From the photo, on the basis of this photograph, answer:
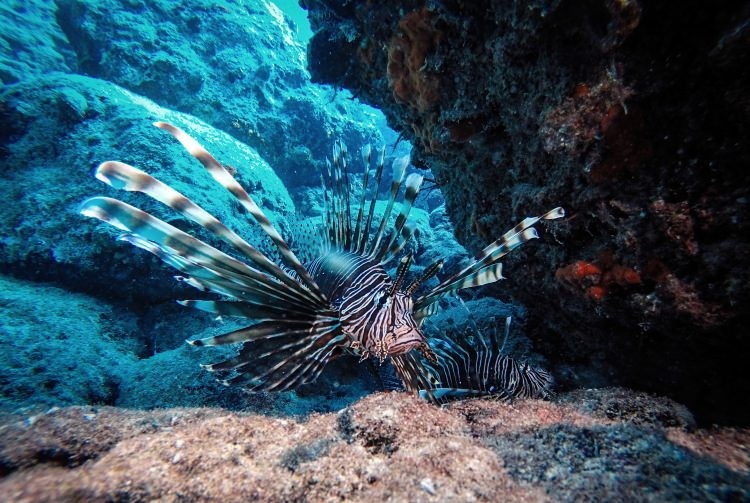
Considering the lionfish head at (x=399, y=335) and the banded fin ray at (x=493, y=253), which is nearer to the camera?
the banded fin ray at (x=493, y=253)

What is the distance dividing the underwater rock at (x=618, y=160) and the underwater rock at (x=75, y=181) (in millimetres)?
3927

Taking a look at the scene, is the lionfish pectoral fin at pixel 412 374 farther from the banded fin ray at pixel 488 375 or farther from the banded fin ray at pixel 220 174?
the banded fin ray at pixel 220 174

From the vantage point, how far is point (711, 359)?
A: 180 cm

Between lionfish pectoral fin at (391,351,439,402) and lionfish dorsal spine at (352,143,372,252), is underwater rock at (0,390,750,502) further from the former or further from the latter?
lionfish dorsal spine at (352,143,372,252)

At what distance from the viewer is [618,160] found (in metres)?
1.92

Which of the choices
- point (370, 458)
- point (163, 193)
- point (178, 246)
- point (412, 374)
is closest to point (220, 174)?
point (163, 193)

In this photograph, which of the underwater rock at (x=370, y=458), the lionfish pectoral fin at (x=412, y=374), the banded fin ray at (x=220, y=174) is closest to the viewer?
the underwater rock at (x=370, y=458)

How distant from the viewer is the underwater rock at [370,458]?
117cm

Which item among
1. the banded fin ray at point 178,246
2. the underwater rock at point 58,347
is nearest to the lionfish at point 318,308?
the banded fin ray at point 178,246

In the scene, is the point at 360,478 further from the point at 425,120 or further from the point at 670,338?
the point at 425,120

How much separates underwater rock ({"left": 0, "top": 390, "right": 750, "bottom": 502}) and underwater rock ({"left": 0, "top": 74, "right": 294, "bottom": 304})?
3.55 metres

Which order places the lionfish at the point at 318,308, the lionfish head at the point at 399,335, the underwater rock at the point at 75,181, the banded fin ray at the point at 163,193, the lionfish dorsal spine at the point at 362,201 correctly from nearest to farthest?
the banded fin ray at the point at 163,193, the lionfish at the point at 318,308, the lionfish head at the point at 399,335, the lionfish dorsal spine at the point at 362,201, the underwater rock at the point at 75,181

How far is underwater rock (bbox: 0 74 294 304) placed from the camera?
4.73 metres

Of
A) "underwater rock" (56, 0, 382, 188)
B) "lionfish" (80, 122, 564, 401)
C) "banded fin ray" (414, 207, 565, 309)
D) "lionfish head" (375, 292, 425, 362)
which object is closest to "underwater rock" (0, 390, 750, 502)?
"lionfish head" (375, 292, 425, 362)
